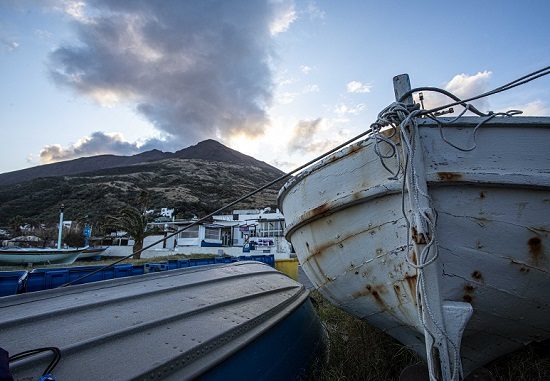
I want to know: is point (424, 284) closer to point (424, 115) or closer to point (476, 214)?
point (476, 214)

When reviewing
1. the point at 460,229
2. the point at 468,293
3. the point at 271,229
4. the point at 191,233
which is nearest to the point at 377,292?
the point at 468,293

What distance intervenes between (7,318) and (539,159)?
4235mm

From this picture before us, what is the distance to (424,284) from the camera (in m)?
2.42

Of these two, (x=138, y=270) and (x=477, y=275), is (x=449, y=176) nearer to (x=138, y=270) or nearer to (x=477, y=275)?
(x=477, y=275)

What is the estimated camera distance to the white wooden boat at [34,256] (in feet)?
71.9

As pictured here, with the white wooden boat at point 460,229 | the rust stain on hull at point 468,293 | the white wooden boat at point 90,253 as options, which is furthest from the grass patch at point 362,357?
the white wooden boat at point 90,253

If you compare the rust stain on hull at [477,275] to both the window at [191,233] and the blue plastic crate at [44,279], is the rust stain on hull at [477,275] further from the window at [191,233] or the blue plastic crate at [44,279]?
the window at [191,233]

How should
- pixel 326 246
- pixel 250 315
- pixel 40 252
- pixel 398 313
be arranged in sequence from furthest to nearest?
pixel 40 252 < pixel 250 315 < pixel 326 246 < pixel 398 313

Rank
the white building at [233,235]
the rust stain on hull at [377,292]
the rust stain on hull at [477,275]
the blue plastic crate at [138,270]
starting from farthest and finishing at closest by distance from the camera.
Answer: the white building at [233,235] → the blue plastic crate at [138,270] → the rust stain on hull at [377,292] → the rust stain on hull at [477,275]

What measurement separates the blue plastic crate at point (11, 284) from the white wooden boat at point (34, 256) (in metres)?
19.9

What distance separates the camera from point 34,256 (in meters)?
22.8

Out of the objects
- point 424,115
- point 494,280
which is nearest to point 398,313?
point 494,280

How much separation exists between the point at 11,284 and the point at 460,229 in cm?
726

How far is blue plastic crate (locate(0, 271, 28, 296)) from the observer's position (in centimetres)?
562
